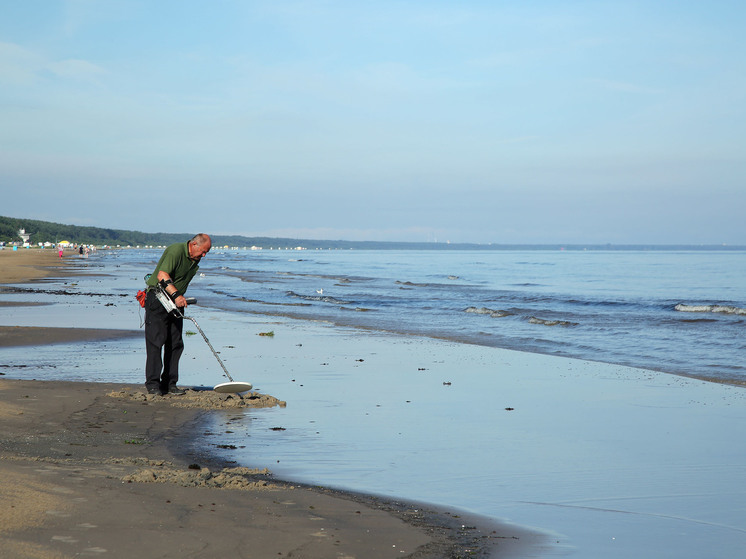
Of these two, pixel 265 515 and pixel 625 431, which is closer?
pixel 265 515

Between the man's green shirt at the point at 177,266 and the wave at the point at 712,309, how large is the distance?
2314cm

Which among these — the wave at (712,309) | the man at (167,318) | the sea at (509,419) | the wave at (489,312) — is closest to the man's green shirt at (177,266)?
the man at (167,318)

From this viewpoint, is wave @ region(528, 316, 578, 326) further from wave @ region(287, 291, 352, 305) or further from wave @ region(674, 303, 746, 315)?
wave @ region(287, 291, 352, 305)

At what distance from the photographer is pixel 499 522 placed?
197 inches

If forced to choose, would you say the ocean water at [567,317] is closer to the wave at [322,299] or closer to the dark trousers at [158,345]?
the wave at [322,299]

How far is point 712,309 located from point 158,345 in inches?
948

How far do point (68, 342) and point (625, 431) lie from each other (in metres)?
10.9

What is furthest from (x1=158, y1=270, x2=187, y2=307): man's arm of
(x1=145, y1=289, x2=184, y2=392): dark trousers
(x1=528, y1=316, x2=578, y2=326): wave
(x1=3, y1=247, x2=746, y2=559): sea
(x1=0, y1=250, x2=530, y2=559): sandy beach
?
(x1=528, y1=316, x2=578, y2=326): wave

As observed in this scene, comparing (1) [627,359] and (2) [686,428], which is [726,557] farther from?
(1) [627,359]

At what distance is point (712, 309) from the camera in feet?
92.4

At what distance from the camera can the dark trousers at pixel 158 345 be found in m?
9.39

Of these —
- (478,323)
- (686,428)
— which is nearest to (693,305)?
→ (478,323)

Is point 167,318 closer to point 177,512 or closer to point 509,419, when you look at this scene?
point 509,419

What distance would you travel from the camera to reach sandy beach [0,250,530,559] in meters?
4.03
